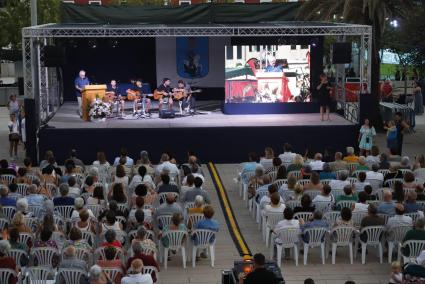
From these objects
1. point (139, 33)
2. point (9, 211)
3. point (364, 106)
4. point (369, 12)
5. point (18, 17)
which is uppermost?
point (18, 17)

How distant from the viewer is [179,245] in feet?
46.2

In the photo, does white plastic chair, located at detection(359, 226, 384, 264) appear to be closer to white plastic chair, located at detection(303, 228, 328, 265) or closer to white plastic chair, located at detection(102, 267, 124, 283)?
white plastic chair, located at detection(303, 228, 328, 265)

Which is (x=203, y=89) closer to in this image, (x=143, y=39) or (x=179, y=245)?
(x=143, y=39)

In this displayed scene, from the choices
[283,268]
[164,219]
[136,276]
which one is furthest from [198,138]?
[136,276]

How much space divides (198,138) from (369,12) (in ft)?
25.8

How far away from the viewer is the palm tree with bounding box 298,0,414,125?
28281 mm

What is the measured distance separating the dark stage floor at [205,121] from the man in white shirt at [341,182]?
8.61m

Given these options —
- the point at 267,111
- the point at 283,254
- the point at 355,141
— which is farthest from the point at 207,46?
the point at 283,254

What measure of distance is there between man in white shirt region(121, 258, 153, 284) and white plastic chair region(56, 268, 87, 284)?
31.9 inches

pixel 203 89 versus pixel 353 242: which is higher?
pixel 203 89

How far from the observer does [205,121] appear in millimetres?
26453

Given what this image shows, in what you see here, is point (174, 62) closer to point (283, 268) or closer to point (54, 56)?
point (54, 56)

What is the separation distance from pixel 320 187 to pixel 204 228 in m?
2.94

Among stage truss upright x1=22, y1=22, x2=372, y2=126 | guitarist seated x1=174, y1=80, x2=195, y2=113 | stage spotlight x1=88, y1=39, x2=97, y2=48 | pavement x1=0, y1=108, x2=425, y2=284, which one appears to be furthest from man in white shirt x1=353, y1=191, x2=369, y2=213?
stage spotlight x1=88, y1=39, x2=97, y2=48
